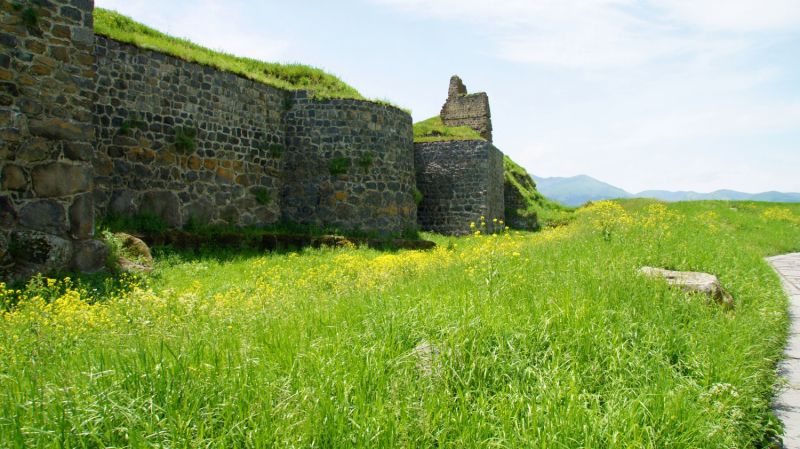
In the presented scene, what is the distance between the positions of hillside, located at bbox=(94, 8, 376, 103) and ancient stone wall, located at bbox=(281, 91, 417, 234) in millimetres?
584

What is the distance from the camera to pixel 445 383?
3.02 metres

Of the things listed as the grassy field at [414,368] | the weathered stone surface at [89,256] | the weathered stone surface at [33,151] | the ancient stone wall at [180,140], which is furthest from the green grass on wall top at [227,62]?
the grassy field at [414,368]

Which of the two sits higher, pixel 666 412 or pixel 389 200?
pixel 389 200

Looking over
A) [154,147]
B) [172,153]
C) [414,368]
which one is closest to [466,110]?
[172,153]

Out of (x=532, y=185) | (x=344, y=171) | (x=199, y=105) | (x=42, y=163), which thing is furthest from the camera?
(x=532, y=185)

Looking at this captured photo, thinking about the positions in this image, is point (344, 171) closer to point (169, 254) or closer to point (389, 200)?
point (389, 200)

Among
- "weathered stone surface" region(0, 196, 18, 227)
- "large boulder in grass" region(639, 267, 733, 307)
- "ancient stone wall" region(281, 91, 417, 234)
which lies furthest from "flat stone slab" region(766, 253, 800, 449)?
"ancient stone wall" region(281, 91, 417, 234)

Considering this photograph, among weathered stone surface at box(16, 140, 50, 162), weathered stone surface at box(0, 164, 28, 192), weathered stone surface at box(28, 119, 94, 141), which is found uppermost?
weathered stone surface at box(28, 119, 94, 141)

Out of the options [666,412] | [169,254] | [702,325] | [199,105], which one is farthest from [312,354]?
[199,105]

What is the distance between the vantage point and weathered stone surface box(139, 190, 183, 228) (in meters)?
10.3

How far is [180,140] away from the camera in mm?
10812

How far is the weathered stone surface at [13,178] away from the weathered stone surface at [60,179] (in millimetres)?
126

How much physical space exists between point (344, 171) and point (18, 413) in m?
11.2

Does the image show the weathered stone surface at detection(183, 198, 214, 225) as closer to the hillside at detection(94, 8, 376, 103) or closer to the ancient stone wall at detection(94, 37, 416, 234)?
the ancient stone wall at detection(94, 37, 416, 234)
